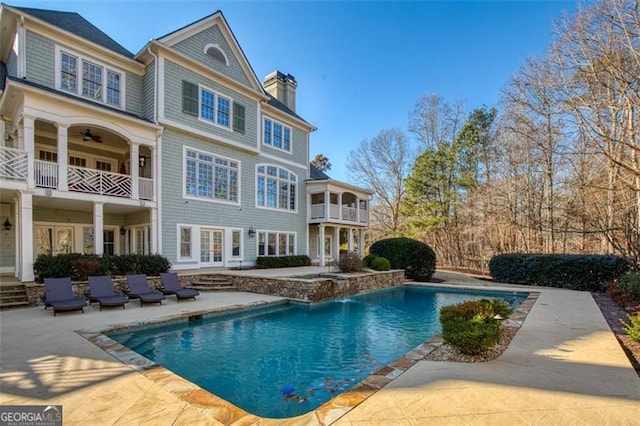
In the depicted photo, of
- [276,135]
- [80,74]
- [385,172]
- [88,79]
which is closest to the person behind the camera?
[80,74]

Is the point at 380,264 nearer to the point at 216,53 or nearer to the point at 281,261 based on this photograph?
the point at 281,261

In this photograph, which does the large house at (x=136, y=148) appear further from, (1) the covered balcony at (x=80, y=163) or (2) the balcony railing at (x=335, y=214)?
(2) the balcony railing at (x=335, y=214)

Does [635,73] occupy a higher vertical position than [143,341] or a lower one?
higher

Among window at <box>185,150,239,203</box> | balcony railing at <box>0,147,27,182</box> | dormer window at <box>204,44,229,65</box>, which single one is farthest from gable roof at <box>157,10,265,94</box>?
balcony railing at <box>0,147,27,182</box>

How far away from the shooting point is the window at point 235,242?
16.5 metres

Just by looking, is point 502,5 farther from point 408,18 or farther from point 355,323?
point 355,323

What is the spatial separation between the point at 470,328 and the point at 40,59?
1566 centimetres

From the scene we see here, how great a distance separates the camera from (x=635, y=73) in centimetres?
855

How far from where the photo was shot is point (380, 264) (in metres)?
17.3

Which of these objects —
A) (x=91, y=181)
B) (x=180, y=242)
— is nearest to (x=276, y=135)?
(x=180, y=242)

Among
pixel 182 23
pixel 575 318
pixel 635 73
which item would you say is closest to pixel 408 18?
pixel 635 73

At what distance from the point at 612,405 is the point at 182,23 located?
1839cm

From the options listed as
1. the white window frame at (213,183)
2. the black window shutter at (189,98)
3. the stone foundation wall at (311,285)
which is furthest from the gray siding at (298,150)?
the stone foundation wall at (311,285)

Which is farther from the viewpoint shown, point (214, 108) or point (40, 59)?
point (214, 108)
